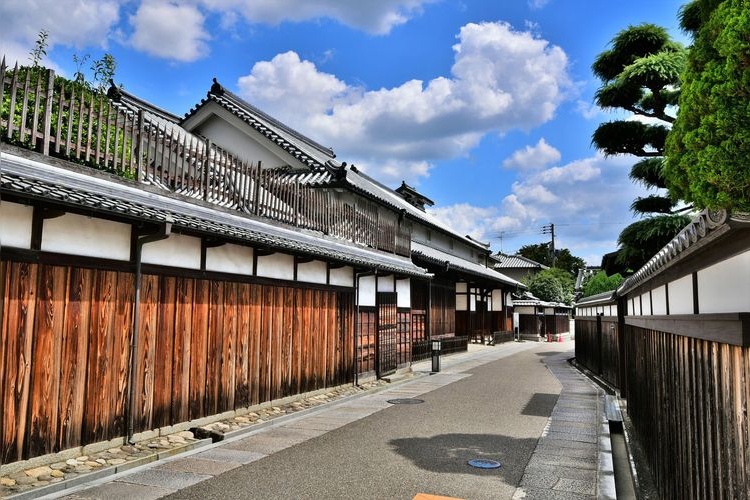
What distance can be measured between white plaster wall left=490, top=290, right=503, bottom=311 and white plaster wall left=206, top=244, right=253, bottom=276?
101 feet

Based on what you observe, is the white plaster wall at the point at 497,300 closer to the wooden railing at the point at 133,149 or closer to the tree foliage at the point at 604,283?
the tree foliage at the point at 604,283

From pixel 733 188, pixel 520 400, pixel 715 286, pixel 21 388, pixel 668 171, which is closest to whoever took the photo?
pixel 733 188

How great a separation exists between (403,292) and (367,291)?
153 inches

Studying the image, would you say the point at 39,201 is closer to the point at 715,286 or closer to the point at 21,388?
the point at 21,388

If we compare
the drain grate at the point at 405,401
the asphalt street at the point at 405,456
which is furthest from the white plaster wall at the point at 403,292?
the asphalt street at the point at 405,456

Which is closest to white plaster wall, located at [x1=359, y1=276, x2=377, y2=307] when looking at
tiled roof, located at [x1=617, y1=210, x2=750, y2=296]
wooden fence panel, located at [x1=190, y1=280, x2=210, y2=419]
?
wooden fence panel, located at [x1=190, y1=280, x2=210, y2=419]

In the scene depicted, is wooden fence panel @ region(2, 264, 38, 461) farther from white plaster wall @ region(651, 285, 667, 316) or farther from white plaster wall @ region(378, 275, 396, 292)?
white plaster wall @ region(378, 275, 396, 292)

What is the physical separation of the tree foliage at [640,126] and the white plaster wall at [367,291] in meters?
7.44

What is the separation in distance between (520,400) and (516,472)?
6.71 meters

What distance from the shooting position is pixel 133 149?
9.34m

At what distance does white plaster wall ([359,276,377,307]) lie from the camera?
16.2 m

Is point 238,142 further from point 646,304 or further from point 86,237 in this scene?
point 646,304

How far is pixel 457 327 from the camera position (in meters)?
34.8

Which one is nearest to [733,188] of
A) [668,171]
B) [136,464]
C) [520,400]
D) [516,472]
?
[668,171]
